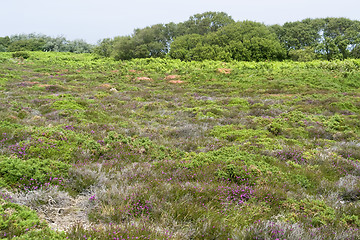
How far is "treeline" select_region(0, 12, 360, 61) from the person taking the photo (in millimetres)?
47656

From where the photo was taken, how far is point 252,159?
6.35 metres

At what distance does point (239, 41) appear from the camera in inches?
1882

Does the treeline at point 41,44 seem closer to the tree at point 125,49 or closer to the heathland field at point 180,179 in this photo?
the tree at point 125,49

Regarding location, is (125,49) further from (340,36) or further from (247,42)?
(340,36)

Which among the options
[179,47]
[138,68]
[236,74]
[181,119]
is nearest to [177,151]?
[181,119]

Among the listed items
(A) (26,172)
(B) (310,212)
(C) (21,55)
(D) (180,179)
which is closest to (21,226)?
(A) (26,172)

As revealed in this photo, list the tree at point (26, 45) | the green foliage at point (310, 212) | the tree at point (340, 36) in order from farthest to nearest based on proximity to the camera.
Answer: the tree at point (26, 45), the tree at point (340, 36), the green foliage at point (310, 212)

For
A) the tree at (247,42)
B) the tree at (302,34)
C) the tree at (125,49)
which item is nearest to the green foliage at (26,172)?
the tree at (247,42)

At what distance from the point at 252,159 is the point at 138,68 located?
33.8 m

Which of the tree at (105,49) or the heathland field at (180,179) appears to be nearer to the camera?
the heathland field at (180,179)

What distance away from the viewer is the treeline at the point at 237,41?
4766cm

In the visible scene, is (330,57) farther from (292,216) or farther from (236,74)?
(292,216)

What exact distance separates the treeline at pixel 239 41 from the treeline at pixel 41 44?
47.8 ft

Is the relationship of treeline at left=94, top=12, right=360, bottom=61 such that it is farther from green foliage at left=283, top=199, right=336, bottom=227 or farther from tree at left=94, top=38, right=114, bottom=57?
green foliage at left=283, top=199, right=336, bottom=227
